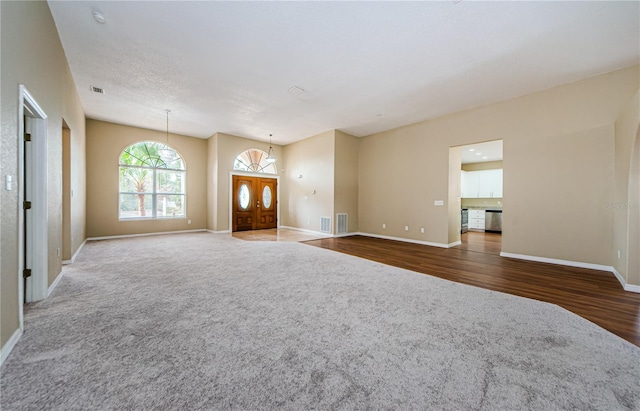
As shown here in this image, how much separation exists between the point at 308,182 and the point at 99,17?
6.04m

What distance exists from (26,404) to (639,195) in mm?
5962

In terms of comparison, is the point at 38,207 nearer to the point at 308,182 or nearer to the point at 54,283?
the point at 54,283

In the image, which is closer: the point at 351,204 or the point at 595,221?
the point at 595,221

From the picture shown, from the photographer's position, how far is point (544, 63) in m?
3.57

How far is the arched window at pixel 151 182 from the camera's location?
685cm

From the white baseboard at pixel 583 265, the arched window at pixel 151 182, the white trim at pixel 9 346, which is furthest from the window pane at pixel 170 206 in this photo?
the white baseboard at pixel 583 265

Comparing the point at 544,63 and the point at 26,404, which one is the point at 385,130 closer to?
the point at 544,63

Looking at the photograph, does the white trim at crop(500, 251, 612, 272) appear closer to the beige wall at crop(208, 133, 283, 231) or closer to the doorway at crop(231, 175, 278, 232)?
the doorway at crop(231, 175, 278, 232)

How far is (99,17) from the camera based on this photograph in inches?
109

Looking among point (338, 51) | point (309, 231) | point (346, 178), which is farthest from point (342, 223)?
point (338, 51)

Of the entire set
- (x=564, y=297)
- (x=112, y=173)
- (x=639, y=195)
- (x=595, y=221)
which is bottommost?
(x=564, y=297)

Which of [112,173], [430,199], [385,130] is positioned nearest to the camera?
[430,199]

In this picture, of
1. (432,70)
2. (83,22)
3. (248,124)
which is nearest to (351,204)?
(248,124)

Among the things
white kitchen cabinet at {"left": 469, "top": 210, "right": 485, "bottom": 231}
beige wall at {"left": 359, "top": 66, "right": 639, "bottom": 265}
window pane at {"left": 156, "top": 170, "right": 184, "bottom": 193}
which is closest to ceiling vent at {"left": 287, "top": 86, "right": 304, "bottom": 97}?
beige wall at {"left": 359, "top": 66, "right": 639, "bottom": 265}
